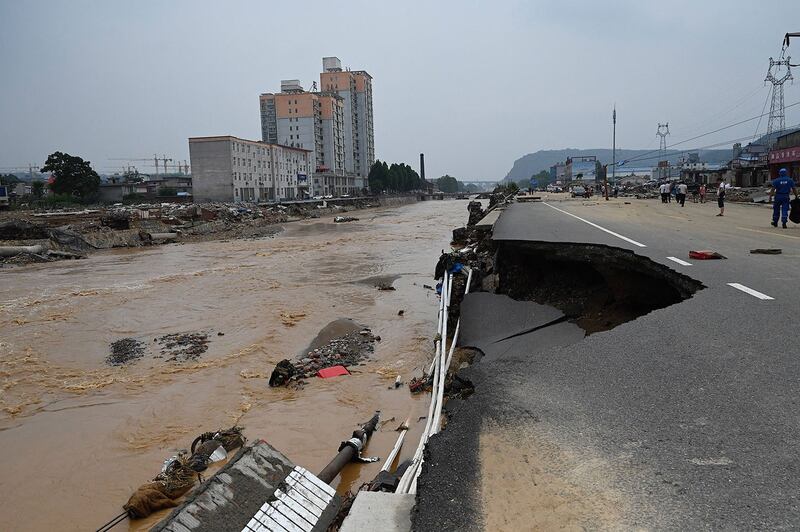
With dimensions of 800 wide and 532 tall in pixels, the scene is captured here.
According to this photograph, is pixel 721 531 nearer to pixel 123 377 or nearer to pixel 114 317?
pixel 123 377

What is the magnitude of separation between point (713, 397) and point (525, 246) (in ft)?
24.6

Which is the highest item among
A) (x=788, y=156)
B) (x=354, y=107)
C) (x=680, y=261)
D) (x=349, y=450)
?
(x=354, y=107)

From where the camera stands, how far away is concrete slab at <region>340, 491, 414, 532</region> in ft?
9.39

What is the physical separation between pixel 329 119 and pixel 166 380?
12261 cm

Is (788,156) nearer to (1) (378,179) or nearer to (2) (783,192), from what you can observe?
(2) (783,192)

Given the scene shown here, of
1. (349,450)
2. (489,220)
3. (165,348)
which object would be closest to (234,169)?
(489,220)

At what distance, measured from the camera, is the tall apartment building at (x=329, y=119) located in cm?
12162

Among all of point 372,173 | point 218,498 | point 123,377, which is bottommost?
point 123,377

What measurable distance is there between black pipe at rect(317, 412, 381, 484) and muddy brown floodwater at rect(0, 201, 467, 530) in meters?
0.17

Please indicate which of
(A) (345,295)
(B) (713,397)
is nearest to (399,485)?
(B) (713,397)

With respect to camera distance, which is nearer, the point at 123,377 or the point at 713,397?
the point at 713,397

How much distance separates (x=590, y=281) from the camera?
993 centimetres

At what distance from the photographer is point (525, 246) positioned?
36.6 ft

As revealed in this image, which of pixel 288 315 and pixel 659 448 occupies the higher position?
pixel 659 448
